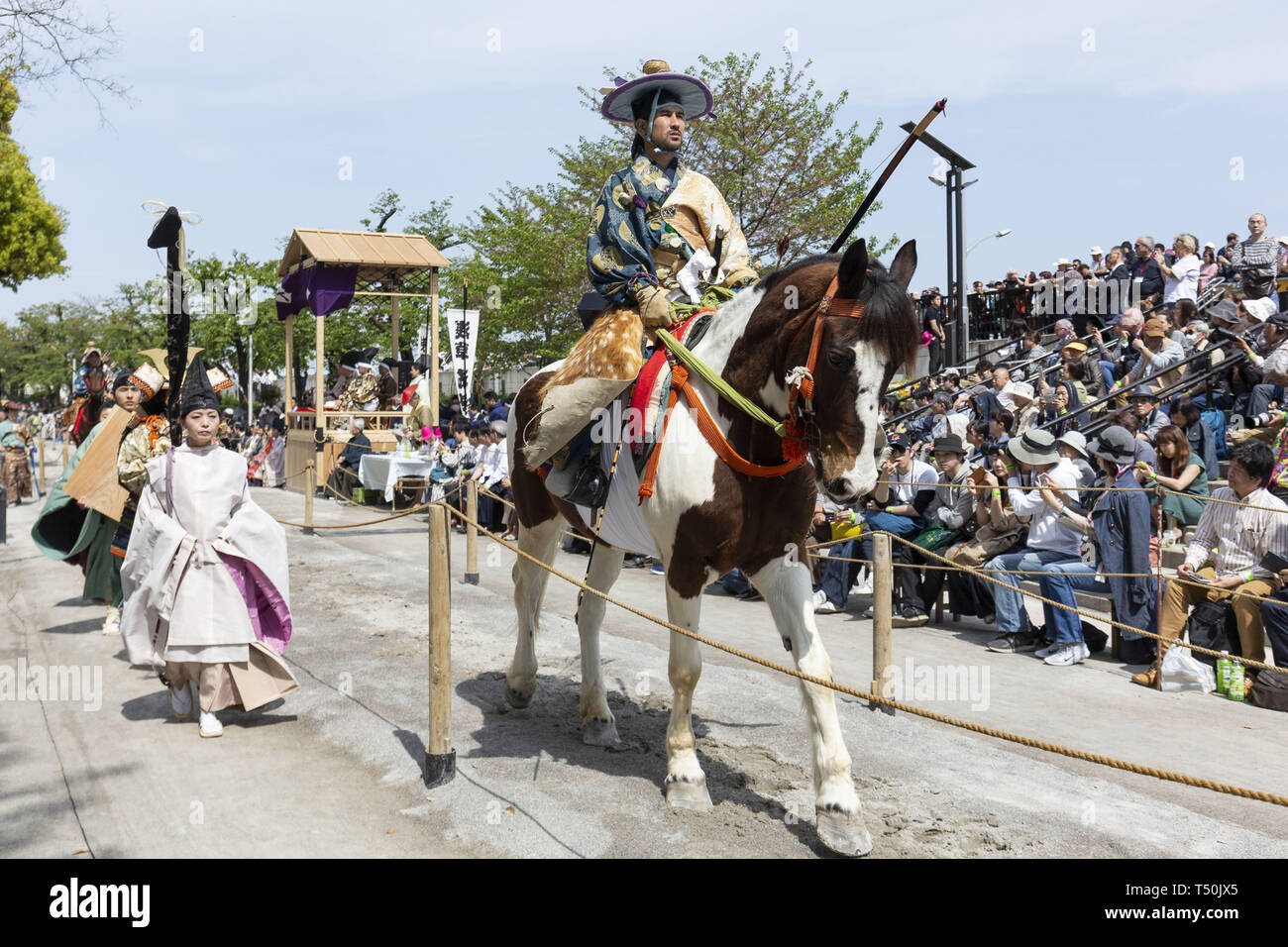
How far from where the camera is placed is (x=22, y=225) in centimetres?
2375

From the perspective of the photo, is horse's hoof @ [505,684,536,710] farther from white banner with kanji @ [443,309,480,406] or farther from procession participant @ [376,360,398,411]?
white banner with kanji @ [443,309,480,406]

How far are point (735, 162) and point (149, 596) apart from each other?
1828cm

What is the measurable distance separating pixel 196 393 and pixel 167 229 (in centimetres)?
199

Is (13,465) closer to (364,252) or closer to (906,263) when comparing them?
(364,252)

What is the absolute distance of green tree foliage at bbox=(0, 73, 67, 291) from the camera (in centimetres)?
2259

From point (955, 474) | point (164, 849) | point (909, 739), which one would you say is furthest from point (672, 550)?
point (955, 474)

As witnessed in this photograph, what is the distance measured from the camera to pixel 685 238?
496 centimetres

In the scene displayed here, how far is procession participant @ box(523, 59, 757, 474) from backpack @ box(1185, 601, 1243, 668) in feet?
13.7

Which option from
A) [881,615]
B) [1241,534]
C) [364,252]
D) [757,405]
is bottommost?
[881,615]

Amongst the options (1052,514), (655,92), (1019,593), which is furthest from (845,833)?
(1052,514)

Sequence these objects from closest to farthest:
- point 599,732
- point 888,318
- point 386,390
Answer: point 888,318 → point 599,732 → point 386,390

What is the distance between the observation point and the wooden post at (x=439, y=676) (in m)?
4.65

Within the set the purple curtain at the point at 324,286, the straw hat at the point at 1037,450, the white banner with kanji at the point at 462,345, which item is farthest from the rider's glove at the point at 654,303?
the white banner with kanji at the point at 462,345
